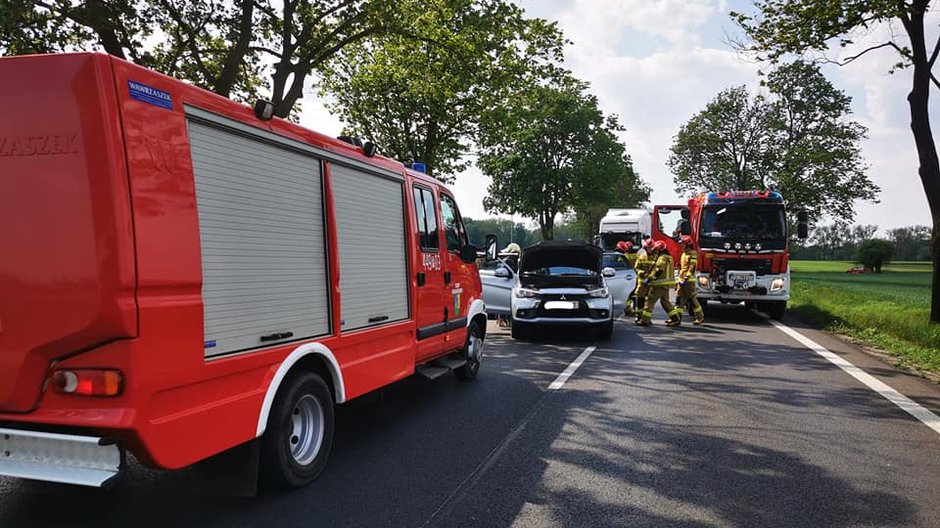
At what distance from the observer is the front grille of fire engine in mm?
14805

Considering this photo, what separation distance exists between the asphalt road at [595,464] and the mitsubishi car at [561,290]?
11.2 feet

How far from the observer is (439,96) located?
18109 millimetres

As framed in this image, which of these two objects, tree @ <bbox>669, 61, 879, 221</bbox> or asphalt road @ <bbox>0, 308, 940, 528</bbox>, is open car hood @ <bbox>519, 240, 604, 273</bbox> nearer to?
asphalt road @ <bbox>0, 308, 940, 528</bbox>

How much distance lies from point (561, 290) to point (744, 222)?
6277 millimetres

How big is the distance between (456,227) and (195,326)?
4.50 m

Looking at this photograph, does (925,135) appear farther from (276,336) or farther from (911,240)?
(911,240)

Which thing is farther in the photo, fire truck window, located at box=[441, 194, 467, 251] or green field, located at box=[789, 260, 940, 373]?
green field, located at box=[789, 260, 940, 373]

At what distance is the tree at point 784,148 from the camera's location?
42.7 metres

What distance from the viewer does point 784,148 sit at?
4553 cm

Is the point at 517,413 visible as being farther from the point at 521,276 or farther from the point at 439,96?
the point at 439,96

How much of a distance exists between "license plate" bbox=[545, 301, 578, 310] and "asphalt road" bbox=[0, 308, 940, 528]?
3406mm

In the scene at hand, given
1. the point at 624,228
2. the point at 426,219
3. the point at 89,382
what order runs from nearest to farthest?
1. the point at 89,382
2. the point at 426,219
3. the point at 624,228

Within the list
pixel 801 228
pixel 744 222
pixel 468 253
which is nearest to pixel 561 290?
pixel 468 253

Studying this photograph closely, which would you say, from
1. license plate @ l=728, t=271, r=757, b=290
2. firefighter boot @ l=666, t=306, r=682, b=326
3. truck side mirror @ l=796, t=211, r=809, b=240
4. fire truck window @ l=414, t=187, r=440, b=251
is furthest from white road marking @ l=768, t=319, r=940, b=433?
truck side mirror @ l=796, t=211, r=809, b=240
